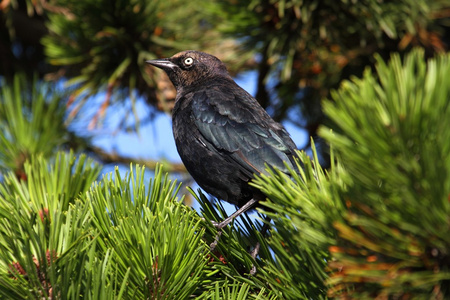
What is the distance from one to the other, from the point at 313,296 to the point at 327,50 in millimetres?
2415

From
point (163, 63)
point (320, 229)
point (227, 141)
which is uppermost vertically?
point (163, 63)

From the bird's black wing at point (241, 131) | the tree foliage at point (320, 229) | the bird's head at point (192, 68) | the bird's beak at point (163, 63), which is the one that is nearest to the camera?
the tree foliage at point (320, 229)

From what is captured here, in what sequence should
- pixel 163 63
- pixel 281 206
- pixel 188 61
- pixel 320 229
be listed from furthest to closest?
pixel 188 61, pixel 163 63, pixel 281 206, pixel 320 229

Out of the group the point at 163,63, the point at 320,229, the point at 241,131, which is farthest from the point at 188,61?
the point at 320,229

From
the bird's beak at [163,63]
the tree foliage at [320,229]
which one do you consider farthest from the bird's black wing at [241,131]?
the tree foliage at [320,229]

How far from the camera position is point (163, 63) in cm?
368

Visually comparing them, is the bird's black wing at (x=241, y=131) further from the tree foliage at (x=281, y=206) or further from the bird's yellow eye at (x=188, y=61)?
the bird's yellow eye at (x=188, y=61)

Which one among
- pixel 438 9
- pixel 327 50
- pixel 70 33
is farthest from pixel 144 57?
pixel 438 9

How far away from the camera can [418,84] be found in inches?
44.6

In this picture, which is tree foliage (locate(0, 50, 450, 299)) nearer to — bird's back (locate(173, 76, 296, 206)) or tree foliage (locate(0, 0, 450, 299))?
tree foliage (locate(0, 0, 450, 299))

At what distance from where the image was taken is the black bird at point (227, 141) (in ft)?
9.40

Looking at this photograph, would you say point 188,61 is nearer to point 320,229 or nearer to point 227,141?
point 227,141

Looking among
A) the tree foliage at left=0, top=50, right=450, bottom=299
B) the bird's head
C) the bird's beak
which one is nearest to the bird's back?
the bird's beak

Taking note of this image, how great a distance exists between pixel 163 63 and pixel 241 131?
0.93m
